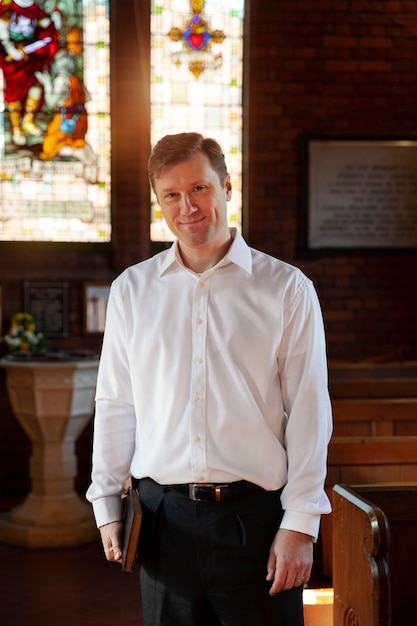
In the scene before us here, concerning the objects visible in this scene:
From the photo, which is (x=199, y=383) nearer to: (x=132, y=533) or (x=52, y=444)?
(x=132, y=533)

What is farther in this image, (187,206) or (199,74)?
(199,74)

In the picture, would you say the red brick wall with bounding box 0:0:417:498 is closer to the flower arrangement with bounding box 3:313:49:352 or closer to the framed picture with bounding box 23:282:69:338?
the framed picture with bounding box 23:282:69:338

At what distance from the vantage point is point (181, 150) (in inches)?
70.9

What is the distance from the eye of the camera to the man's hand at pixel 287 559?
173 centimetres

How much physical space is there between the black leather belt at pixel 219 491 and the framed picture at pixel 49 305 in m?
4.56

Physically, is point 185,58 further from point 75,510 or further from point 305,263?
point 75,510

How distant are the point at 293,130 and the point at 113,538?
16.1 feet

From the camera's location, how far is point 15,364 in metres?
5.04

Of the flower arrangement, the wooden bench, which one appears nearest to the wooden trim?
the wooden bench

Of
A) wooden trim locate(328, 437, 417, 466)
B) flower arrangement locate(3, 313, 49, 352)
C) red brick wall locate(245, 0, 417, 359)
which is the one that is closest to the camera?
wooden trim locate(328, 437, 417, 466)

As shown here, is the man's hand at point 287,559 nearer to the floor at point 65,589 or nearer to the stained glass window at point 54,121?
the floor at point 65,589

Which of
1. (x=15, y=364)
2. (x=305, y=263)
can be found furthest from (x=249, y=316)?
(x=305, y=263)

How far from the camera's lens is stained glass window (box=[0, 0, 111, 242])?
20.5ft

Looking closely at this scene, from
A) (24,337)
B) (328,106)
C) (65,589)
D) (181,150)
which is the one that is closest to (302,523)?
(181,150)
